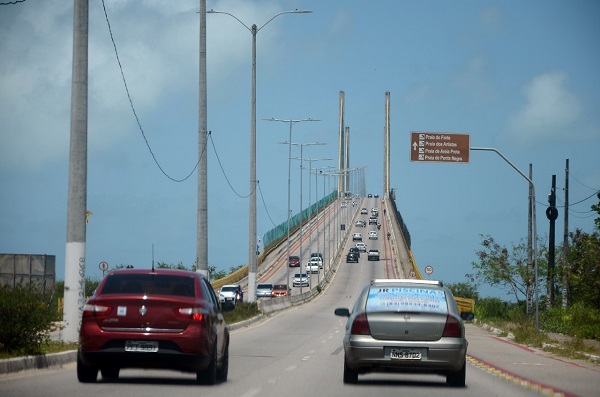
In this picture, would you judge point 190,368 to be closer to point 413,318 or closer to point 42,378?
point 42,378

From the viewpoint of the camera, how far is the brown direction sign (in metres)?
46.8

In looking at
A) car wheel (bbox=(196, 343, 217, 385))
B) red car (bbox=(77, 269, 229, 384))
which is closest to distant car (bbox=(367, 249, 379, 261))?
car wheel (bbox=(196, 343, 217, 385))

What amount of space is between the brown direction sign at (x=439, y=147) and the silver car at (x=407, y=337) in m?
28.4

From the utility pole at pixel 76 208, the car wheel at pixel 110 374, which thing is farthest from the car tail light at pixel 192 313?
the utility pole at pixel 76 208

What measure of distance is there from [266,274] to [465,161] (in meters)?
76.3

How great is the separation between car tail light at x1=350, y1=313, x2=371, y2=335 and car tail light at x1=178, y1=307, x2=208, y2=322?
2.69 meters

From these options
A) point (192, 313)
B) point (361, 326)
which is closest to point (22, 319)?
point (192, 313)

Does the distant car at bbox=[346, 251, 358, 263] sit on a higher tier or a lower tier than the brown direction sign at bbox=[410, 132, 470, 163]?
lower

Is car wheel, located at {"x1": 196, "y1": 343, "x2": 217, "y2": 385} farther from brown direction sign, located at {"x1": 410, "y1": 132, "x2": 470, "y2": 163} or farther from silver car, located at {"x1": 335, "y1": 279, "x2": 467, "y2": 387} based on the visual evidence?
brown direction sign, located at {"x1": 410, "y1": 132, "x2": 470, "y2": 163}

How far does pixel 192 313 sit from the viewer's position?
17047 mm

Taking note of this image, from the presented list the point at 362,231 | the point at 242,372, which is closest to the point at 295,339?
the point at 242,372

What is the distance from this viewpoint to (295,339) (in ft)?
125

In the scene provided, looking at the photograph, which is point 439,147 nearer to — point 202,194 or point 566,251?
point 202,194

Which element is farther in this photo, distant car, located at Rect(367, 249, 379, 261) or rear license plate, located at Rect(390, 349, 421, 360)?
distant car, located at Rect(367, 249, 379, 261)
